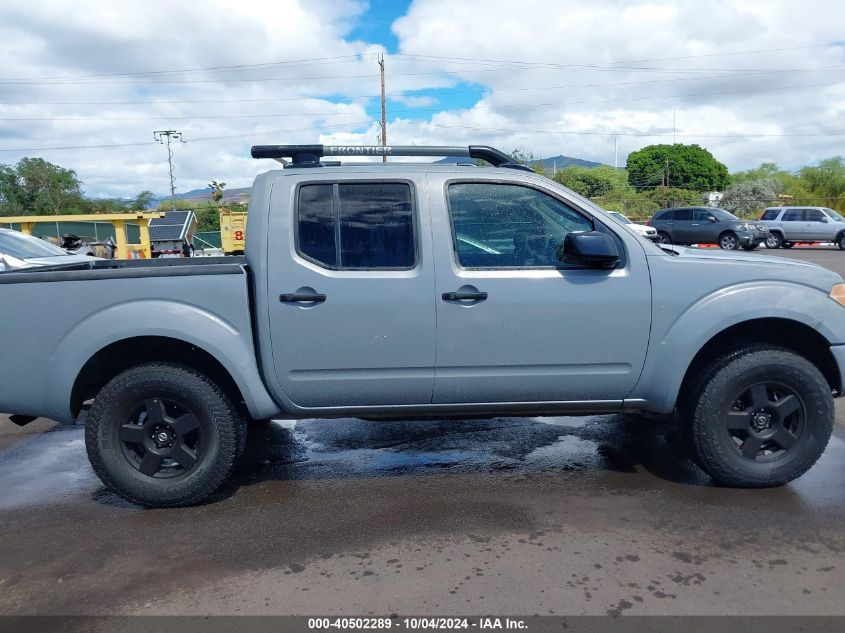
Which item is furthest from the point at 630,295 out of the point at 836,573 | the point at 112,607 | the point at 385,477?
the point at 112,607

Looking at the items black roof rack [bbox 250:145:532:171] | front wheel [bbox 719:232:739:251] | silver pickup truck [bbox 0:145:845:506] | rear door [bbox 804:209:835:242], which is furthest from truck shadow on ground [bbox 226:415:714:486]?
rear door [bbox 804:209:835:242]

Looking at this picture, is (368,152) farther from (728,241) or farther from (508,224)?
(728,241)

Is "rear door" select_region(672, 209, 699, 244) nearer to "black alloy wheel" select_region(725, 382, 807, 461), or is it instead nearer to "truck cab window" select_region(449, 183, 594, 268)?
"black alloy wheel" select_region(725, 382, 807, 461)

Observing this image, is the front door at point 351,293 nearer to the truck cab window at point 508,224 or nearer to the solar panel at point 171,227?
the truck cab window at point 508,224

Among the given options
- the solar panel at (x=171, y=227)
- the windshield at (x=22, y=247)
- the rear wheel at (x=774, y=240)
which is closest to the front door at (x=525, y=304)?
the windshield at (x=22, y=247)

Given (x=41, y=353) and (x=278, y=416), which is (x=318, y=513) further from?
(x=41, y=353)

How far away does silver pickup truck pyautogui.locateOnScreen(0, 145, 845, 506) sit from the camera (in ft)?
12.1

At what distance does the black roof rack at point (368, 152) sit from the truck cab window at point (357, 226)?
355mm

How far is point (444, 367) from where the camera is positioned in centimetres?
380

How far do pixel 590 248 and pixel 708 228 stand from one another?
24.0 metres

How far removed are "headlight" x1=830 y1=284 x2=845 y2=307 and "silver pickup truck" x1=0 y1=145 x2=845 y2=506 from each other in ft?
0.07

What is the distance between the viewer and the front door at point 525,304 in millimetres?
3742

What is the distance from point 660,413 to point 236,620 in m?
2.54

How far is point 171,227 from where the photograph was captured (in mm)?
21594
